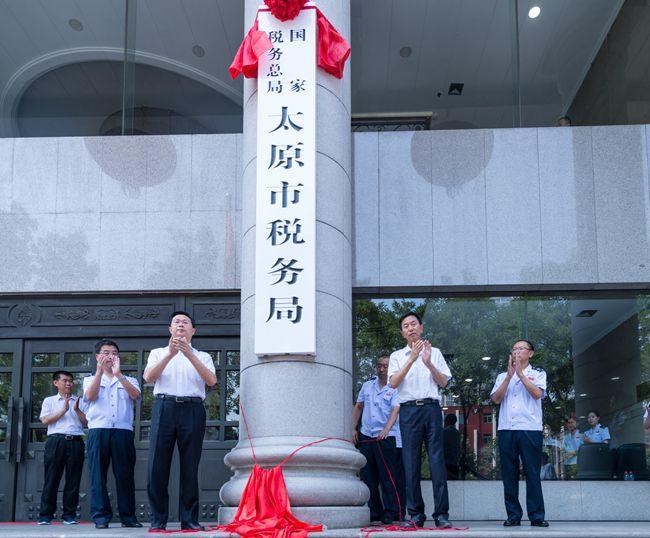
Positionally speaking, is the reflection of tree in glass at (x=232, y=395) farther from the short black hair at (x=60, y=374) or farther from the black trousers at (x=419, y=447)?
the black trousers at (x=419, y=447)

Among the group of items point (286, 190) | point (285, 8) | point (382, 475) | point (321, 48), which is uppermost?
point (285, 8)

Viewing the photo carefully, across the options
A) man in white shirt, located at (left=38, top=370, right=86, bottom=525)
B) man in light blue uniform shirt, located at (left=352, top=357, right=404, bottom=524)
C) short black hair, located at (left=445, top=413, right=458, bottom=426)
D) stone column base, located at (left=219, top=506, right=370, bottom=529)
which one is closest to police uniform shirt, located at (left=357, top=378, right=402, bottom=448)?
man in light blue uniform shirt, located at (left=352, top=357, right=404, bottom=524)

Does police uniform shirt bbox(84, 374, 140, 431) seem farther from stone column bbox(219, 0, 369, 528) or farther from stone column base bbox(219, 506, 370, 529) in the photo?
stone column base bbox(219, 506, 370, 529)

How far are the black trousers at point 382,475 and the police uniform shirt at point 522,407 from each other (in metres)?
1.32

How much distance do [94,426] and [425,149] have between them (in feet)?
15.6

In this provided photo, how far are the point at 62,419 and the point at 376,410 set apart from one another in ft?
9.92

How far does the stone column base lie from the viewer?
6.37 meters

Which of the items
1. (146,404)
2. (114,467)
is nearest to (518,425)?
(114,467)

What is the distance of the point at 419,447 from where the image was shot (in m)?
6.99

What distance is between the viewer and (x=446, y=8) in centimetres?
1126

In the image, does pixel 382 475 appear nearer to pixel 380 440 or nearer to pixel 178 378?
pixel 380 440

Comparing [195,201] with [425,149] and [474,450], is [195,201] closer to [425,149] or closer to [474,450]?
[425,149]

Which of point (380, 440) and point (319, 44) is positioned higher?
point (319, 44)

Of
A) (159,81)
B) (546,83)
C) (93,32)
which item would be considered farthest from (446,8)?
(93,32)
